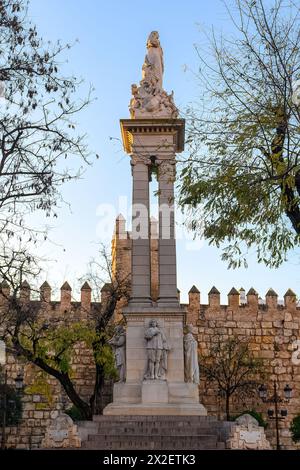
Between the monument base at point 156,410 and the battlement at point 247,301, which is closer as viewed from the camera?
the monument base at point 156,410

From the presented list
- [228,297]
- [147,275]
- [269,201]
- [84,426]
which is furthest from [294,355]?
[269,201]

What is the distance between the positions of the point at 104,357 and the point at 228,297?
12648 millimetres

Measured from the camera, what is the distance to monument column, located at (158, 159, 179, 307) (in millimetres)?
17703

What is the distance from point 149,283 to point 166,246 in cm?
108

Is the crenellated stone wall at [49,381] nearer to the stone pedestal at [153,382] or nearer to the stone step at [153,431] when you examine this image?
the stone pedestal at [153,382]

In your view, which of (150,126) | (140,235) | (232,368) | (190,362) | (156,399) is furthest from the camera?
(232,368)

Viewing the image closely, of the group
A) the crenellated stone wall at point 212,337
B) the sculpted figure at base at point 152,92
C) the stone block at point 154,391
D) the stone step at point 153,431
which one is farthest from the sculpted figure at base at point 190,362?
the crenellated stone wall at point 212,337

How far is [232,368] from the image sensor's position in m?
30.3

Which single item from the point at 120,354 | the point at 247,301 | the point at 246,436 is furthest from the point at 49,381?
the point at 246,436

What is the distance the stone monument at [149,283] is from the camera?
53.9 ft

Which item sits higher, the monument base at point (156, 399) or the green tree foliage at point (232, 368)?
the green tree foliage at point (232, 368)

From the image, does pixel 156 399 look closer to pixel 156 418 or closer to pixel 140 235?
pixel 156 418

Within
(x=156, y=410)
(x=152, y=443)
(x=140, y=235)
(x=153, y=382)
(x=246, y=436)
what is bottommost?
(x=152, y=443)
